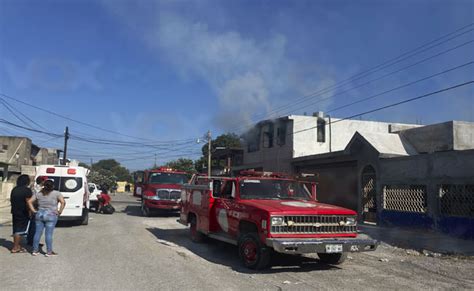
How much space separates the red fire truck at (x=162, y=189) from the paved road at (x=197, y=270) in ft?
29.1

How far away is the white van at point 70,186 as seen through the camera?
52.0ft

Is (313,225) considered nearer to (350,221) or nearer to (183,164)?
(350,221)

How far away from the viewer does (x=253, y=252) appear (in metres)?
8.88

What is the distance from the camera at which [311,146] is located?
32.4 metres

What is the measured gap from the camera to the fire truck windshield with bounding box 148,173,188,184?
2216 cm

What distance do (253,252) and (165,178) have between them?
1402cm

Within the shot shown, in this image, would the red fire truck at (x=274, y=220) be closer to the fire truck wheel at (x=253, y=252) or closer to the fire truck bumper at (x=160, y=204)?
the fire truck wheel at (x=253, y=252)

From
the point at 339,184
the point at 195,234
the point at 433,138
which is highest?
the point at 433,138

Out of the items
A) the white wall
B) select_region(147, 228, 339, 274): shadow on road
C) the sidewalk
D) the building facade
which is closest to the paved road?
select_region(147, 228, 339, 274): shadow on road

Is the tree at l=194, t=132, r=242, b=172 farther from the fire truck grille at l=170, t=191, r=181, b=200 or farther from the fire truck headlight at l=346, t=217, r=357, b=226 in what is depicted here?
the fire truck headlight at l=346, t=217, r=357, b=226

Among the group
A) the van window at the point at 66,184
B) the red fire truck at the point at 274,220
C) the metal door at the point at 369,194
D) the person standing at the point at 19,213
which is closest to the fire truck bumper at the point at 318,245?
the red fire truck at the point at 274,220

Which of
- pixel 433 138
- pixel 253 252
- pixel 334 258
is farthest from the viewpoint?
pixel 433 138

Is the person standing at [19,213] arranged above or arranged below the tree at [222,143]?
below

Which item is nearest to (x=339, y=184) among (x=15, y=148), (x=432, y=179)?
(x=432, y=179)
